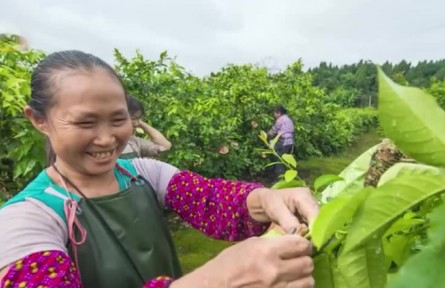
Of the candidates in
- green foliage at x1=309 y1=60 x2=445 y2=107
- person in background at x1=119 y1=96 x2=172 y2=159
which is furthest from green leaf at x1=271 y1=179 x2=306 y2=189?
green foliage at x1=309 y1=60 x2=445 y2=107

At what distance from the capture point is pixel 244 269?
65 cm

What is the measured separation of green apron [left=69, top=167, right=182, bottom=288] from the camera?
41.7 inches

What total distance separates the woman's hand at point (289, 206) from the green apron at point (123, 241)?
29 centimetres

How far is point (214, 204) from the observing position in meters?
1.31

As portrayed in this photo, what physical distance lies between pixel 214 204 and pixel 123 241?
0.94ft

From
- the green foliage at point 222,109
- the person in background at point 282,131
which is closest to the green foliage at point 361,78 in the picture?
the green foliage at point 222,109

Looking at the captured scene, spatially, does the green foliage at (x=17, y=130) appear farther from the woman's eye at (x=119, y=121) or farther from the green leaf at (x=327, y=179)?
the green leaf at (x=327, y=179)

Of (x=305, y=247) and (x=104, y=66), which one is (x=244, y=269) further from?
(x=104, y=66)

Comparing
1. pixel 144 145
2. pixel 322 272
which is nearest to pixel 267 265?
pixel 322 272

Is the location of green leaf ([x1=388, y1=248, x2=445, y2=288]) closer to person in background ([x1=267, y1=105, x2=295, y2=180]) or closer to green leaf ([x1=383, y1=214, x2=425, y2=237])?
green leaf ([x1=383, y1=214, x2=425, y2=237])

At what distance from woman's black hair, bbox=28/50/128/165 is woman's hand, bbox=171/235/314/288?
0.64m

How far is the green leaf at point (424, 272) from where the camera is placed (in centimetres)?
37

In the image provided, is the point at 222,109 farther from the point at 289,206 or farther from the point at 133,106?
the point at 289,206

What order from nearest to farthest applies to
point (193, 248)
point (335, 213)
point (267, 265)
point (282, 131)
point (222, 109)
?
1. point (335, 213)
2. point (267, 265)
3. point (193, 248)
4. point (222, 109)
5. point (282, 131)
